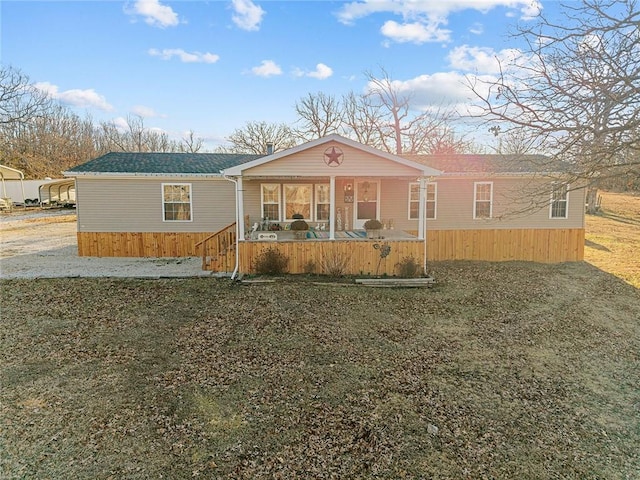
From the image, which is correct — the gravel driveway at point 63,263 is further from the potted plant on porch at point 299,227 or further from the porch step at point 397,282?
the porch step at point 397,282

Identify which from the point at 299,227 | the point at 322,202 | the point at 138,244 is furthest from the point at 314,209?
the point at 138,244

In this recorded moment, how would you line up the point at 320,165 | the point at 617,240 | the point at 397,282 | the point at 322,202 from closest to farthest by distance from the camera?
the point at 397,282 < the point at 320,165 < the point at 322,202 < the point at 617,240

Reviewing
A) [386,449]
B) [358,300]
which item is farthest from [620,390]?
[358,300]

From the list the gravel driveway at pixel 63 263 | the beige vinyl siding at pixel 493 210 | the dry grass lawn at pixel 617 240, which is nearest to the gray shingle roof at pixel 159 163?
the gravel driveway at pixel 63 263

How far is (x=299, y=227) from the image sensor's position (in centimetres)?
1134

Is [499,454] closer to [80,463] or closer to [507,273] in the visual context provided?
[80,463]

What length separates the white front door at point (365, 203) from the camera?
43.3 ft

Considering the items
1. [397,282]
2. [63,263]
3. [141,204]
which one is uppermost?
[141,204]

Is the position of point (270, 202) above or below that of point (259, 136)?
below

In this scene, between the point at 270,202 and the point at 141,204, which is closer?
the point at 141,204

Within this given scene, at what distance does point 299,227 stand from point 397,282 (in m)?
3.42

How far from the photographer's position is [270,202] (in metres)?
13.1

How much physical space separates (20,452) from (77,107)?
209 feet

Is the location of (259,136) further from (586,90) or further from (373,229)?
(586,90)
